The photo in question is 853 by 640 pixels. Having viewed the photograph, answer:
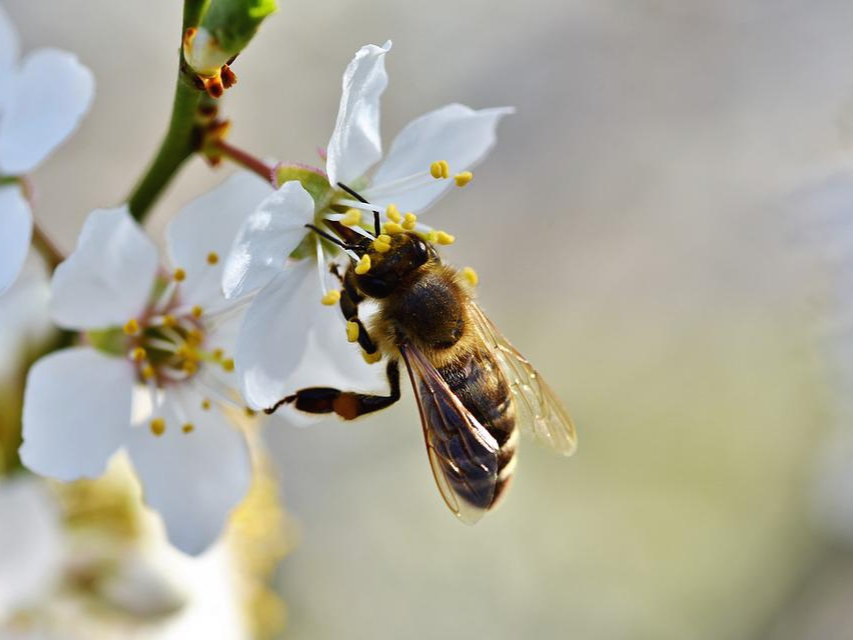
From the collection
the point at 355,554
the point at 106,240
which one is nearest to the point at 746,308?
the point at 355,554

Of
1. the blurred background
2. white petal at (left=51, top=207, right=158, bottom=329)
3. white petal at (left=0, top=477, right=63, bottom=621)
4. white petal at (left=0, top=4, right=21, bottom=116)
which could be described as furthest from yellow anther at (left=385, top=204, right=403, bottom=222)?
the blurred background

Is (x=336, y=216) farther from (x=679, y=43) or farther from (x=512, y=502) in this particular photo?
(x=679, y=43)

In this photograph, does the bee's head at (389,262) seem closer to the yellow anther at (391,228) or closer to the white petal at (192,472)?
the yellow anther at (391,228)

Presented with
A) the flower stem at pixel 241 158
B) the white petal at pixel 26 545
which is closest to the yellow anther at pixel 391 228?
the flower stem at pixel 241 158

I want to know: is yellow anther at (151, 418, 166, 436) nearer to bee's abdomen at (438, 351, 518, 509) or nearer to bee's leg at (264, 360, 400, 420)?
bee's leg at (264, 360, 400, 420)

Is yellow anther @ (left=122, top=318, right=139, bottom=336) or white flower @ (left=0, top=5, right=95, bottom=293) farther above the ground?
white flower @ (left=0, top=5, right=95, bottom=293)
